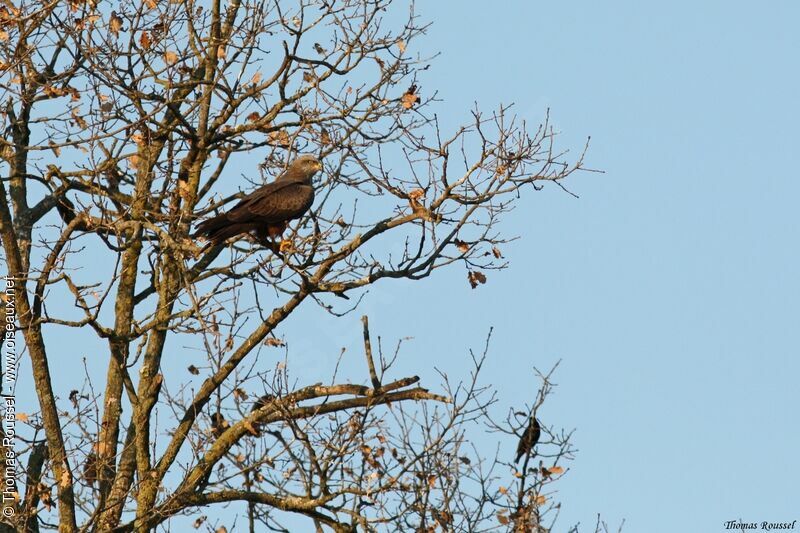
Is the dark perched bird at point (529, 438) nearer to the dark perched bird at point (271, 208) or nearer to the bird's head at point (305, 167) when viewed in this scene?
the dark perched bird at point (271, 208)

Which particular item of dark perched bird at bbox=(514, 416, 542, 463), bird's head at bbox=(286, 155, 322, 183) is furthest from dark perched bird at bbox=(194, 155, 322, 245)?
dark perched bird at bbox=(514, 416, 542, 463)

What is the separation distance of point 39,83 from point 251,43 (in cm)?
222

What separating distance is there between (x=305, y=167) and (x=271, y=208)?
0.94 metres

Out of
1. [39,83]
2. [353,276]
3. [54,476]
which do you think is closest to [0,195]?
[39,83]

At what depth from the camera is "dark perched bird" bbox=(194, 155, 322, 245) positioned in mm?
12539

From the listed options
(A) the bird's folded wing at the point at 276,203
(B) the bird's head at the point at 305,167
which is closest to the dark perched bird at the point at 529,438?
(A) the bird's folded wing at the point at 276,203

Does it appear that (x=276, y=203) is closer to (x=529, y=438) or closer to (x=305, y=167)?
(x=305, y=167)

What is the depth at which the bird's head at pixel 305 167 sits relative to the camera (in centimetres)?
1377

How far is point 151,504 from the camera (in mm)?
12133

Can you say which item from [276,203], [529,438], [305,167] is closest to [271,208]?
[276,203]

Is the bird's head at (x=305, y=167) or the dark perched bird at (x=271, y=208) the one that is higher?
the bird's head at (x=305, y=167)

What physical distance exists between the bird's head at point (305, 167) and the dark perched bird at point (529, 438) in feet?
13.3

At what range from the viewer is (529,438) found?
10.6m

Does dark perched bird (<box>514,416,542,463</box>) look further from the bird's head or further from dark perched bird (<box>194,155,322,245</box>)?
the bird's head
